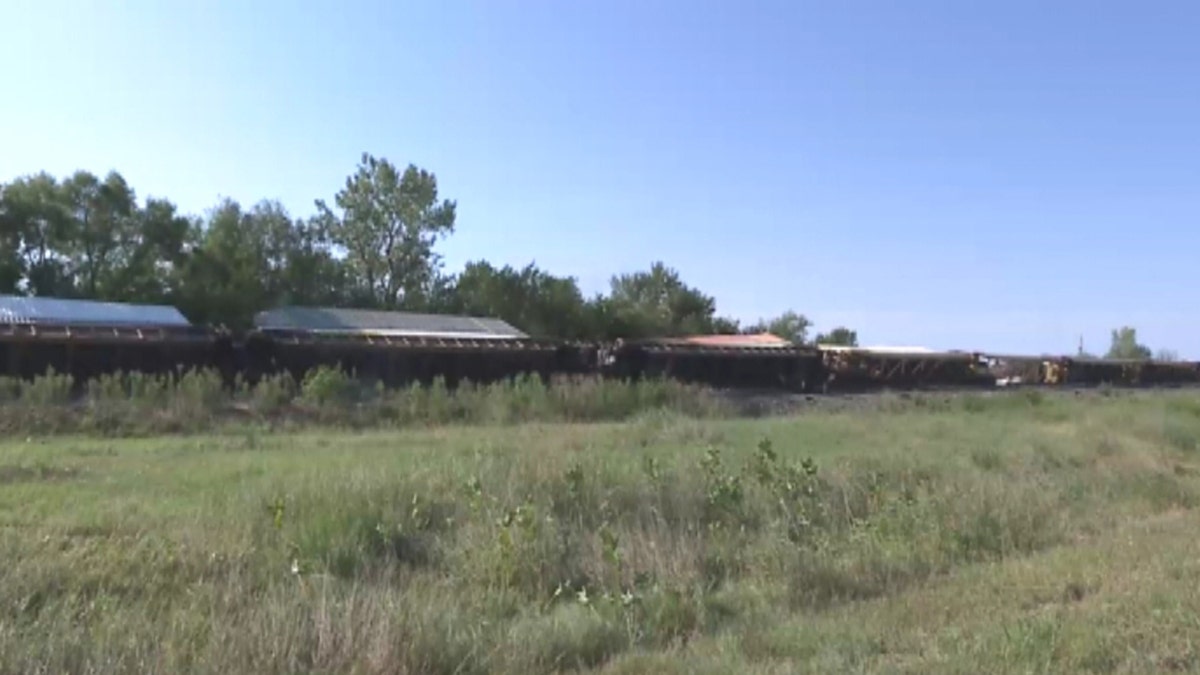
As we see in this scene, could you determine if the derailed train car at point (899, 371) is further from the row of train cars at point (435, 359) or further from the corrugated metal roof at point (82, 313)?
the corrugated metal roof at point (82, 313)

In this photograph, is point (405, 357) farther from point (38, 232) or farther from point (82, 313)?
point (38, 232)

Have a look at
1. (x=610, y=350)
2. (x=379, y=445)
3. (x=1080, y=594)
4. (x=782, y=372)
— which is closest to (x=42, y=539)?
(x=1080, y=594)

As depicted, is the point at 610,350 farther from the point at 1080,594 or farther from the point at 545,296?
the point at 1080,594

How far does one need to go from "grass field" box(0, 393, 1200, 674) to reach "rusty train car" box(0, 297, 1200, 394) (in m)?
18.2

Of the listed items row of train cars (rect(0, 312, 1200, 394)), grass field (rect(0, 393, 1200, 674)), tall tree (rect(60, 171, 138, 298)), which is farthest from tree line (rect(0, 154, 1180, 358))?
grass field (rect(0, 393, 1200, 674))

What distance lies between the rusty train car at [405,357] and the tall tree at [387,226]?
1666 centimetres

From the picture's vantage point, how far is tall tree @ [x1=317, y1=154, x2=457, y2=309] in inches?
3093

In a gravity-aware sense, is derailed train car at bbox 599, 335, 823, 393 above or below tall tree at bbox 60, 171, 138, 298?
below

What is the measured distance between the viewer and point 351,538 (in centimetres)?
968

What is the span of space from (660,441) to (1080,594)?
14.1 meters

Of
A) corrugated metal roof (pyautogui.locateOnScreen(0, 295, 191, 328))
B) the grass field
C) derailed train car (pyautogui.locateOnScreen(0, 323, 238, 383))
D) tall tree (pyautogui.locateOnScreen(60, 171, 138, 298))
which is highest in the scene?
tall tree (pyautogui.locateOnScreen(60, 171, 138, 298))

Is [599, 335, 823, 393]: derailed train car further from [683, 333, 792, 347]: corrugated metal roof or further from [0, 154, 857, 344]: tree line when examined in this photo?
[0, 154, 857, 344]: tree line

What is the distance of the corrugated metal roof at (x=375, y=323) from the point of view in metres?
54.0

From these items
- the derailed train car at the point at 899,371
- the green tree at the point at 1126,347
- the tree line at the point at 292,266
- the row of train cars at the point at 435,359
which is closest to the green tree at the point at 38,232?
the tree line at the point at 292,266
